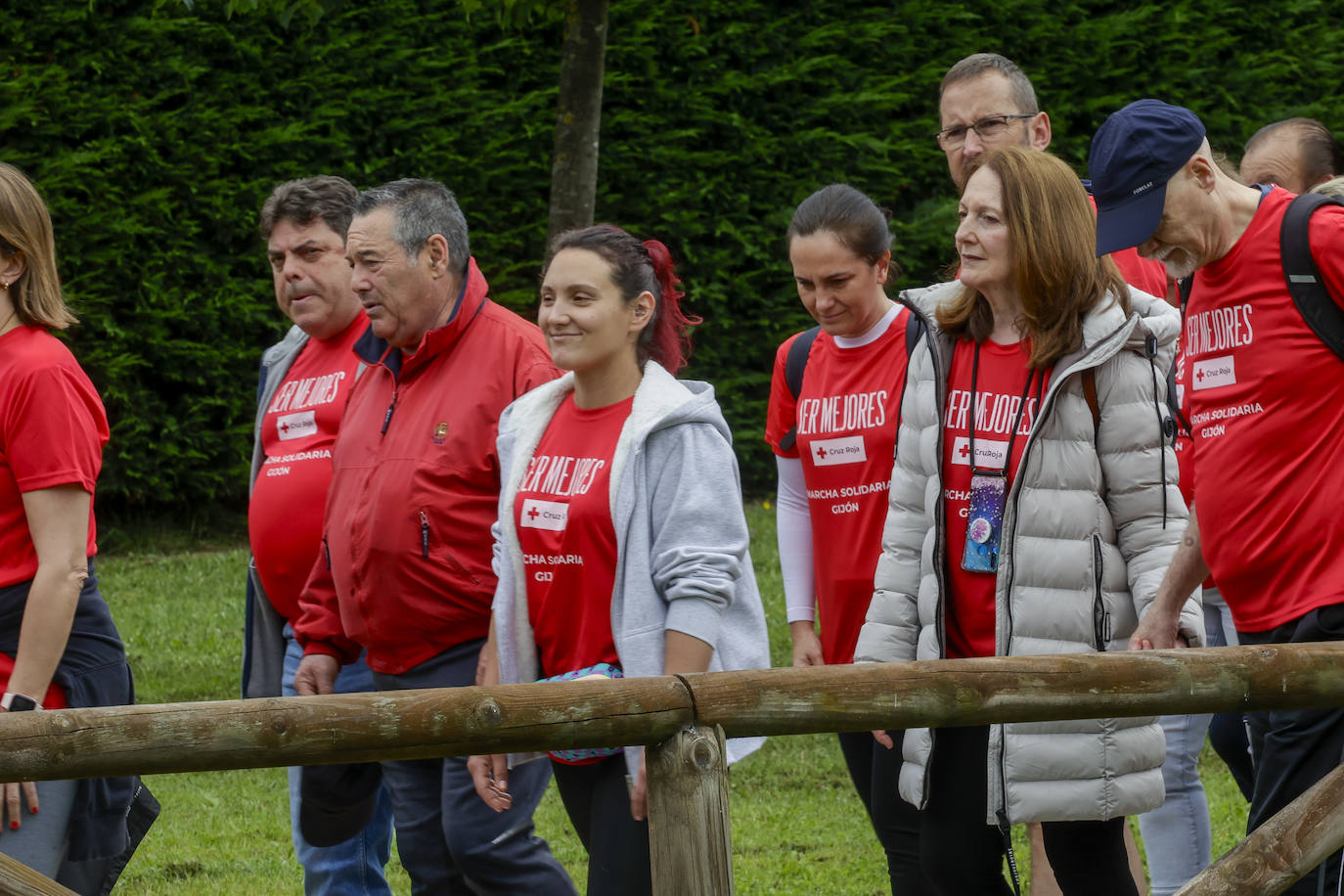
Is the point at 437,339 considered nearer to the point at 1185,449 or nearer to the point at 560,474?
the point at 560,474

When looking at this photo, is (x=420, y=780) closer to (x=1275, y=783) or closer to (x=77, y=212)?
(x=1275, y=783)

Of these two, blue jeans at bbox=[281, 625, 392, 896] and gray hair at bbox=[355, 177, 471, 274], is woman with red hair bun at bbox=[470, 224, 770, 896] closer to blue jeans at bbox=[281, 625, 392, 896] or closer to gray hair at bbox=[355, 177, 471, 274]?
gray hair at bbox=[355, 177, 471, 274]

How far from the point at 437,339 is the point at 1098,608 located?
66.6 inches

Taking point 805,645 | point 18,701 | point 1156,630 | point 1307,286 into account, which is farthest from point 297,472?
point 1307,286

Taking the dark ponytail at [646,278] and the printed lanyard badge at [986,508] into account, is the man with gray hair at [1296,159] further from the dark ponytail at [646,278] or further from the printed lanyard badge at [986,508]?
the dark ponytail at [646,278]

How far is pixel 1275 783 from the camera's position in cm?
296

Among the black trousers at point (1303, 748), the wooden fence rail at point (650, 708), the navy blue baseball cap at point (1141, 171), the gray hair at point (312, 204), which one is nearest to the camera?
the wooden fence rail at point (650, 708)

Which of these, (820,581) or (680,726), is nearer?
(680,726)

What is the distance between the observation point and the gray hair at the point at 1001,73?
423 centimetres

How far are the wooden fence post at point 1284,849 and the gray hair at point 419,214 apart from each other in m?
2.22

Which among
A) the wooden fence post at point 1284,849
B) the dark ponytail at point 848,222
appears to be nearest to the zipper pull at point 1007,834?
the wooden fence post at point 1284,849

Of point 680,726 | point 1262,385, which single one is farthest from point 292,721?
point 1262,385

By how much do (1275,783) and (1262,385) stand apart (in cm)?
74

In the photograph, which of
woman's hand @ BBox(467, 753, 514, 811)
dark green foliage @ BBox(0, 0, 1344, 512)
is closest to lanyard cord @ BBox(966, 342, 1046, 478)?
woman's hand @ BBox(467, 753, 514, 811)
